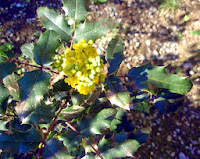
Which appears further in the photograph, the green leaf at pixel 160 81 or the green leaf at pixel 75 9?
the green leaf at pixel 75 9

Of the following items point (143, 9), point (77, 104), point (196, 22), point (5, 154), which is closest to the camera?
point (77, 104)

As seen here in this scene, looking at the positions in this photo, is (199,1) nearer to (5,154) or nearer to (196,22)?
(196,22)

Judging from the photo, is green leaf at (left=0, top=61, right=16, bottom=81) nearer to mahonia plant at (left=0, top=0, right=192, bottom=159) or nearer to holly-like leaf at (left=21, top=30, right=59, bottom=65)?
mahonia plant at (left=0, top=0, right=192, bottom=159)

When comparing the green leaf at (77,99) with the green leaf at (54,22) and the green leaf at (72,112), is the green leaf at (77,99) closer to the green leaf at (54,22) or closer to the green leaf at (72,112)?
the green leaf at (72,112)

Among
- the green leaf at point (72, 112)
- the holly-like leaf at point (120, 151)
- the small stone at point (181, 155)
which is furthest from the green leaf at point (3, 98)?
the small stone at point (181, 155)

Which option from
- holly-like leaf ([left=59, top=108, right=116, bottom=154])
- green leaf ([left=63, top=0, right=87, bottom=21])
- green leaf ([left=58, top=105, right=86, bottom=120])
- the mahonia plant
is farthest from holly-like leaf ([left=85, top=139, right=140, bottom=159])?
green leaf ([left=63, top=0, right=87, bottom=21])

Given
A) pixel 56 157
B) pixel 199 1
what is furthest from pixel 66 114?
pixel 199 1
